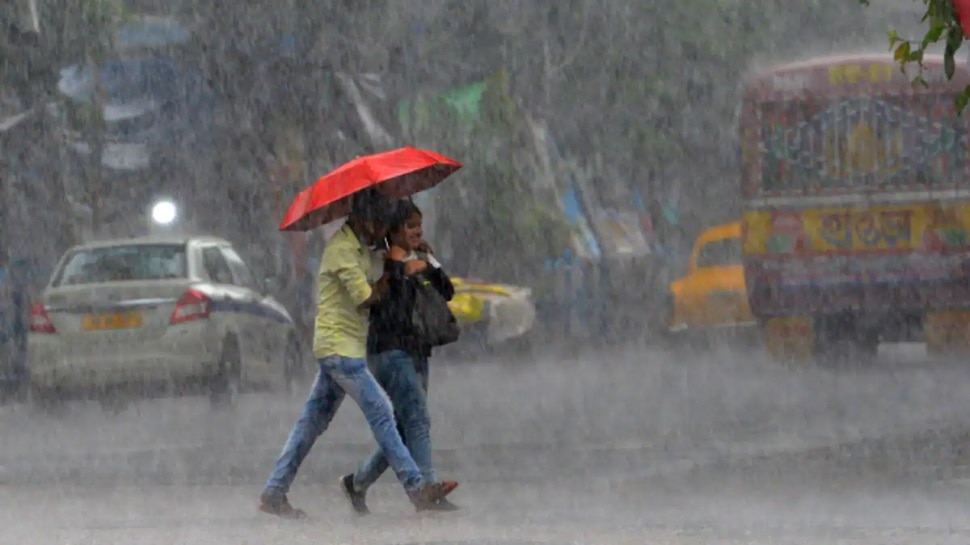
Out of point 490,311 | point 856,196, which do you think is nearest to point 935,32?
point 856,196

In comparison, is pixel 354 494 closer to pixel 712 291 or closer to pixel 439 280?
pixel 439 280

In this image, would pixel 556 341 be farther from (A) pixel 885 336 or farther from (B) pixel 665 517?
(B) pixel 665 517

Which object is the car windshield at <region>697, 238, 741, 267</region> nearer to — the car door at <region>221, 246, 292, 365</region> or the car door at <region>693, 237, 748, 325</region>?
the car door at <region>693, 237, 748, 325</region>

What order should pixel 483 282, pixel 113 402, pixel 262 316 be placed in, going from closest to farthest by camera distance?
pixel 113 402
pixel 262 316
pixel 483 282

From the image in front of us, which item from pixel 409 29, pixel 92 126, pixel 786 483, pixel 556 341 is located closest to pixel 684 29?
pixel 409 29

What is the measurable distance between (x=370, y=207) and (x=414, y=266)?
329 millimetres

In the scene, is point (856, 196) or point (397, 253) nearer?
point (397, 253)

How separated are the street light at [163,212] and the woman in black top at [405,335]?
17213mm

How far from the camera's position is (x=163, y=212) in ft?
89.3

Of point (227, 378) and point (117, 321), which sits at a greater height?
point (117, 321)

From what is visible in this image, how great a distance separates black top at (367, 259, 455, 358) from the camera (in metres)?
10.0

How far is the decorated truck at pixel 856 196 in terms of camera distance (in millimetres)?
20688

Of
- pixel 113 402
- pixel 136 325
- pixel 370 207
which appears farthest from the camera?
pixel 113 402

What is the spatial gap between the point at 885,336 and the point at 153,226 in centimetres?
964
